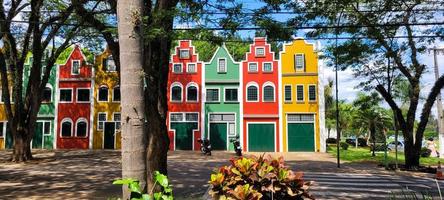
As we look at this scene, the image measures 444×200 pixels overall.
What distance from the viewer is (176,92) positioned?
115ft

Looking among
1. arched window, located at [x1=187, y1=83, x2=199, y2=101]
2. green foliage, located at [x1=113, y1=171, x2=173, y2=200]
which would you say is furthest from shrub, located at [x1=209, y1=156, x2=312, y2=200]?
arched window, located at [x1=187, y1=83, x2=199, y2=101]

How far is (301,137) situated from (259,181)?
97.8 ft

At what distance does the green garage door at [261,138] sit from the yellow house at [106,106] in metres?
11.0

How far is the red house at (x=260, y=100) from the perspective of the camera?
33969 mm

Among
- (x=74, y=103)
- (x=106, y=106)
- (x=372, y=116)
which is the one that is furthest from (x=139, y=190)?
(x=74, y=103)

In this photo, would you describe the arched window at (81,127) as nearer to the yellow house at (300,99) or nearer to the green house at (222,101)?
the green house at (222,101)

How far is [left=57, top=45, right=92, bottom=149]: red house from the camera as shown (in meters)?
35.0

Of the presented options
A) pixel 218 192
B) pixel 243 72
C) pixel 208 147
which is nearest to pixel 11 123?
pixel 208 147

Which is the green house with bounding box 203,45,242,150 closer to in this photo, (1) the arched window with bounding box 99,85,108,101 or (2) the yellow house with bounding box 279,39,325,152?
(2) the yellow house with bounding box 279,39,325,152

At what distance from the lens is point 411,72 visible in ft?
72.5

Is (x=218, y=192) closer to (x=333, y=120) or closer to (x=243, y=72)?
(x=243, y=72)

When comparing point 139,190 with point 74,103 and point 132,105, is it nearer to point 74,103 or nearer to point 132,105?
Result: point 132,105

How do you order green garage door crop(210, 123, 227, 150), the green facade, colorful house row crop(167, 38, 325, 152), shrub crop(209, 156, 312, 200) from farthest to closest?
the green facade → green garage door crop(210, 123, 227, 150) → colorful house row crop(167, 38, 325, 152) → shrub crop(209, 156, 312, 200)

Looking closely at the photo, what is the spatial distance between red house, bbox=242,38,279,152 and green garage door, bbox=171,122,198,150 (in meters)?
4.30
